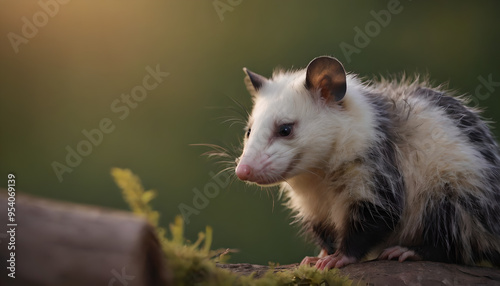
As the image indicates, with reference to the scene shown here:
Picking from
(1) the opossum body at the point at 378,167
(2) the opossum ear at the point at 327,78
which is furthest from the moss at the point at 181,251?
(2) the opossum ear at the point at 327,78

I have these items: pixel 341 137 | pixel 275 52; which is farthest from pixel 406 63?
pixel 341 137

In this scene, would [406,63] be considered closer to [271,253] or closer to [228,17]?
[228,17]

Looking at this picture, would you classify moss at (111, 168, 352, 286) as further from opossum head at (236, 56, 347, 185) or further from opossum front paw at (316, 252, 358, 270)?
opossum head at (236, 56, 347, 185)

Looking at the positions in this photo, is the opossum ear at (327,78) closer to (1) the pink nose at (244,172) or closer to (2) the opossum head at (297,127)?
(2) the opossum head at (297,127)

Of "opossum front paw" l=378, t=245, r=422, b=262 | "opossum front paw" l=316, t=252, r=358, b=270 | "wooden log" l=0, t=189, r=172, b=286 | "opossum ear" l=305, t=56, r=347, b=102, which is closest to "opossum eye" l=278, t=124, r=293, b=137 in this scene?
"opossum ear" l=305, t=56, r=347, b=102

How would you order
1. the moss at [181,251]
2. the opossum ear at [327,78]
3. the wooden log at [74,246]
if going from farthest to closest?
the opossum ear at [327,78] < the moss at [181,251] < the wooden log at [74,246]

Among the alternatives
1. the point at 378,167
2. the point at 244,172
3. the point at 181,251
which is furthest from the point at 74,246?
the point at 378,167

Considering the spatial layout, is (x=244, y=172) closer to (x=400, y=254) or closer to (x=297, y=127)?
(x=297, y=127)
